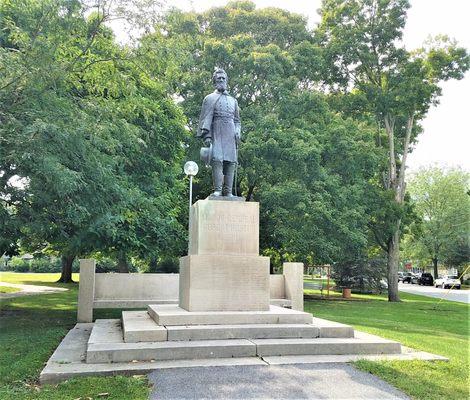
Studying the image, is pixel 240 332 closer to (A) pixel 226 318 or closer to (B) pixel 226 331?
(B) pixel 226 331

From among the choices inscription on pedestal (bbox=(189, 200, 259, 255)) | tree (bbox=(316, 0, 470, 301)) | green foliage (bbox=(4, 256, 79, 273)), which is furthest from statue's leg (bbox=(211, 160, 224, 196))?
green foliage (bbox=(4, 256, 79, 273))

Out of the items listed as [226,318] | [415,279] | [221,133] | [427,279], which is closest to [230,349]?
[226,318]

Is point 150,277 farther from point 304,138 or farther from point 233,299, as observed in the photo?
point 304,138

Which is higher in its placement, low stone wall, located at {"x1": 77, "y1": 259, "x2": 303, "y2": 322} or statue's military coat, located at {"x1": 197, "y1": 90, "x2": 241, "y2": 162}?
statue's military coat, located at {"x1": 197, "y1": 90, "x2": 241, "y2": 162}

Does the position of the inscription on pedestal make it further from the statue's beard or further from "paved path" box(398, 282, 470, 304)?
"paved path" box(398, 282, 470, 304)

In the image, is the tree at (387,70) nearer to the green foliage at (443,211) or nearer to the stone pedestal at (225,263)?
the stone pedestal at (225,263)

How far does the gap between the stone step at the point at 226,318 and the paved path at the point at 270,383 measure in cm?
173

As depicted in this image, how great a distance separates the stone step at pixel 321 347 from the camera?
713 centimetres

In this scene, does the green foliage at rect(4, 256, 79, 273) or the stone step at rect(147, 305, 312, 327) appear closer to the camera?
the stone step at rect(147, 305, 312, 327)

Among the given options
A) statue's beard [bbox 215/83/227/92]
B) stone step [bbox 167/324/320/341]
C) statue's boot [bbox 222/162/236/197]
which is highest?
statue's beard [bbox 215/83/227/92]

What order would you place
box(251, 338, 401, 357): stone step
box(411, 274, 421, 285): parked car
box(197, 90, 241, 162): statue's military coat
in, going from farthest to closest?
box(411, 274, 421, 285): parked car, box(197, 90, 241, 162): statue's military coat, box(251, 338, 401, 357): stone step

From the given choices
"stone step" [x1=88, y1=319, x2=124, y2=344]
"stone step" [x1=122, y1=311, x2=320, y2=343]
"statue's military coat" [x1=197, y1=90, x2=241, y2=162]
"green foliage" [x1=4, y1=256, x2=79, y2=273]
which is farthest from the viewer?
"green foliage" [x1=4, y1=256, x2=79, y2=273]

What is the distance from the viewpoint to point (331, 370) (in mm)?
6348

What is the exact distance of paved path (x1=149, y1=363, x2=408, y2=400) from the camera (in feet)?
17.5
